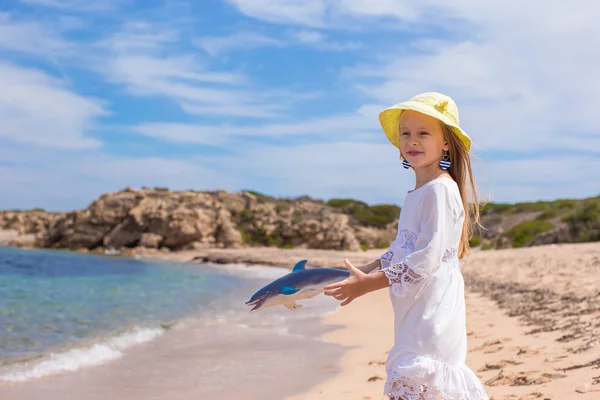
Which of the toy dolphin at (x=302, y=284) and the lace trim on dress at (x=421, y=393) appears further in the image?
the toy dolphin at (x=302, y=284)

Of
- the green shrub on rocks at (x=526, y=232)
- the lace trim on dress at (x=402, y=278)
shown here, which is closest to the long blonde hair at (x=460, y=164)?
the lace trim on dress at (x=402, y=278)

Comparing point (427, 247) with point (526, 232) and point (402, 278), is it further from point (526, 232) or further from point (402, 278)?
point (526, 232)

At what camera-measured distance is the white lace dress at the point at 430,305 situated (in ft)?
7.64

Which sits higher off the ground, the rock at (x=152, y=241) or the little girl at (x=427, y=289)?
the little girl at (x=427, y=289)

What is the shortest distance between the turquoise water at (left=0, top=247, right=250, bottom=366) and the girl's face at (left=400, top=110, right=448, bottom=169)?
604 cm

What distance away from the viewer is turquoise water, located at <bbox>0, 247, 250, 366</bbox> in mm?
8477

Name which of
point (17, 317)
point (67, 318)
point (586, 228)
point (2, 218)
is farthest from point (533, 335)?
point (2, 218)

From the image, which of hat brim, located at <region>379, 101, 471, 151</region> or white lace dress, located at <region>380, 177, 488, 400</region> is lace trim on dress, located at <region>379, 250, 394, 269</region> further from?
hat brim, located at <region>379, 101, 471, 151</region>

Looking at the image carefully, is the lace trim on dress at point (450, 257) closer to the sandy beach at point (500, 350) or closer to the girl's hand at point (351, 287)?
the girl's hand at point (351, 287)

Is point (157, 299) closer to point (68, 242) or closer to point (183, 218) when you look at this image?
point (183, 218)

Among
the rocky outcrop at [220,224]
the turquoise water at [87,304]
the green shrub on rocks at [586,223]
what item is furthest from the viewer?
the rocky outcrop at [220,224]

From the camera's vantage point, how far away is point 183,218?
36219 millimetres

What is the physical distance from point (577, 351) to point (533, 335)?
1343 mm

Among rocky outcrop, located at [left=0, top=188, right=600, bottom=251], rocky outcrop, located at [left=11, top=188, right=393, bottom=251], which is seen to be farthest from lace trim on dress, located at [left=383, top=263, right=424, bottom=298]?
rocky outcrop, located at [left=11, top=188, right=393, bottom=251]
